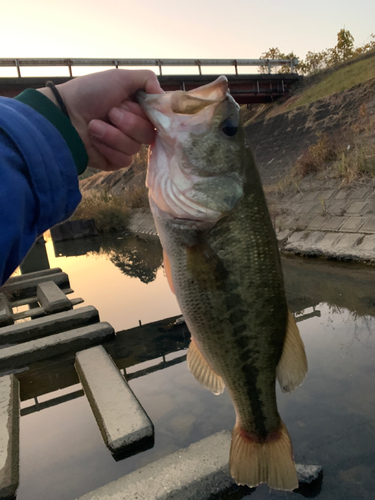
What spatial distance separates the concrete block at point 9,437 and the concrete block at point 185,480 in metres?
0.63

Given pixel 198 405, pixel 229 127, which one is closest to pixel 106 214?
pixel 198 405

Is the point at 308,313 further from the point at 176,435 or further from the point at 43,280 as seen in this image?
the point at 43,280

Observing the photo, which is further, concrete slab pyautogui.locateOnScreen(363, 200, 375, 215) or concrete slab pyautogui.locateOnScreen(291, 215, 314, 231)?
concrete slab pyautogui.locateOnScreen(291, 215, 314, 231)

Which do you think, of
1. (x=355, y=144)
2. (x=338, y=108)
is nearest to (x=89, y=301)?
(x=355, y=144)

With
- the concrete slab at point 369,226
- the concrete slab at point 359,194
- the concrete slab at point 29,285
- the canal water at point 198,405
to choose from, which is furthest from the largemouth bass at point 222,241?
the concrete slab at point 29,285

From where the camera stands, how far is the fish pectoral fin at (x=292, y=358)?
179 cm

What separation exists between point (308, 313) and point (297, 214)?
4479 mm

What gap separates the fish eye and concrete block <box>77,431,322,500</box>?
7.39 feet

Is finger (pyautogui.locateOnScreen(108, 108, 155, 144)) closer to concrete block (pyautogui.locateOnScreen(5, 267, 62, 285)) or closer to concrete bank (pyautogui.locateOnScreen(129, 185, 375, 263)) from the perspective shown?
concrete bank (pyautogui.locateOnScreen(129, 185, 375, 263))

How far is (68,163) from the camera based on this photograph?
148cm

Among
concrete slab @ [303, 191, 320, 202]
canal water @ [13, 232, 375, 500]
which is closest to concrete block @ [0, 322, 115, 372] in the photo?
canal water @ [13, 232, 375, 500]

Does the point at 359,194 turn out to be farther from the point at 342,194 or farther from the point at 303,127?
the point at 303,127

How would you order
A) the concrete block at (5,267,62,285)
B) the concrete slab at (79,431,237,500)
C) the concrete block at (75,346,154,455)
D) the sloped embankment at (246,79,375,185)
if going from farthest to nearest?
the sloped embankment at (246,79,375,185) → the concrete block at (5,267,62,285) → the concrete block at (75,346,154,455) → the concrete slab at (79,431,237,500)

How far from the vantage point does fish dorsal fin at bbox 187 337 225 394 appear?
191cm
